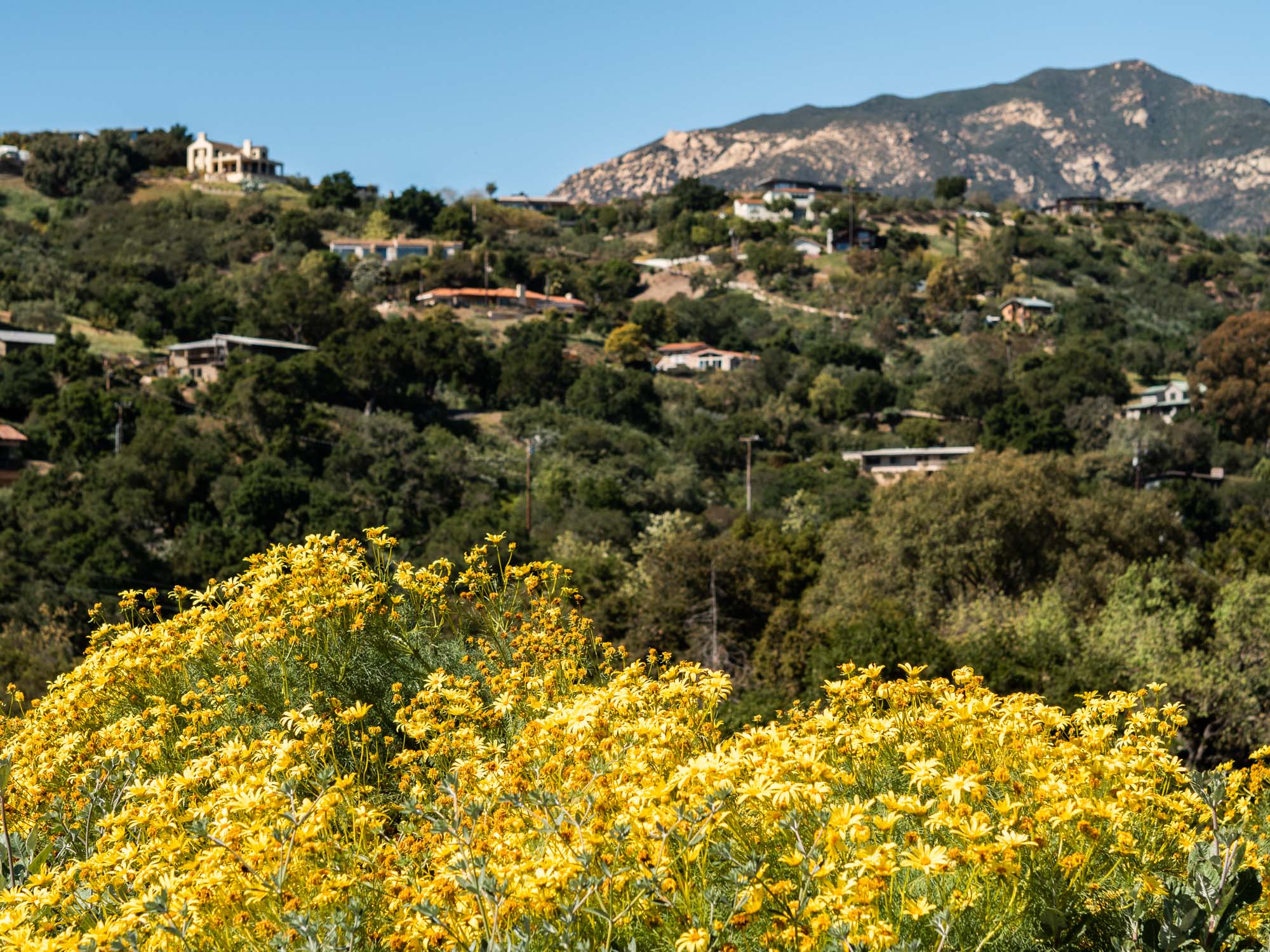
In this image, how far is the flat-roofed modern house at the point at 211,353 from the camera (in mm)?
54656

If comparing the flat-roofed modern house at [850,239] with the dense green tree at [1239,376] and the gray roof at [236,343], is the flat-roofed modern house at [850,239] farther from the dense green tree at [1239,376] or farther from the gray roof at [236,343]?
the gray roof at [236,343]

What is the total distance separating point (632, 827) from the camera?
3.05m

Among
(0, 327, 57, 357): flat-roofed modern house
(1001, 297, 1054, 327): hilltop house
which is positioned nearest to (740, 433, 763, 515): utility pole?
(0, 327, 57, 357): flat-roofed modern house

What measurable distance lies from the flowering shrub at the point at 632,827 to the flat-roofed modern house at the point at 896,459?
53250 mm

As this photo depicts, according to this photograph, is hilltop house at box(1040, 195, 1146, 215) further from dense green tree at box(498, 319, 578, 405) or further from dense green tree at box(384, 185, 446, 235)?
dense green tree at box(498, 319, 578, 405)

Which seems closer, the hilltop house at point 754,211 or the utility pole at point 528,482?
the utility pole at point 528,482

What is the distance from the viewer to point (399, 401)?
55.9 m

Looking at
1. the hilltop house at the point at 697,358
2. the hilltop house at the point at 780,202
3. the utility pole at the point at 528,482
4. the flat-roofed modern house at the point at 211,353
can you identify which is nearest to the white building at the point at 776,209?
the hilltop house at the point at 780,202

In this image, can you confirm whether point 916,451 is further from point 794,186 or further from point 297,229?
point 794,186

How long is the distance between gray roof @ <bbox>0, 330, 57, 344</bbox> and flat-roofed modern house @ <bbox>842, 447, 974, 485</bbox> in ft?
119

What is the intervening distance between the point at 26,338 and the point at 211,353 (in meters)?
7.69

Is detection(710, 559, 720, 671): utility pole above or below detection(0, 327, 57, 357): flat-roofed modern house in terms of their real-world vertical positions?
below

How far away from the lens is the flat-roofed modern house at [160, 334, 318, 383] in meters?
54.7

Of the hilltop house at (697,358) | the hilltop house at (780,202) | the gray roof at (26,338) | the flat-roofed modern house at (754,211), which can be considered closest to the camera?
the gray roof at (26,338)
